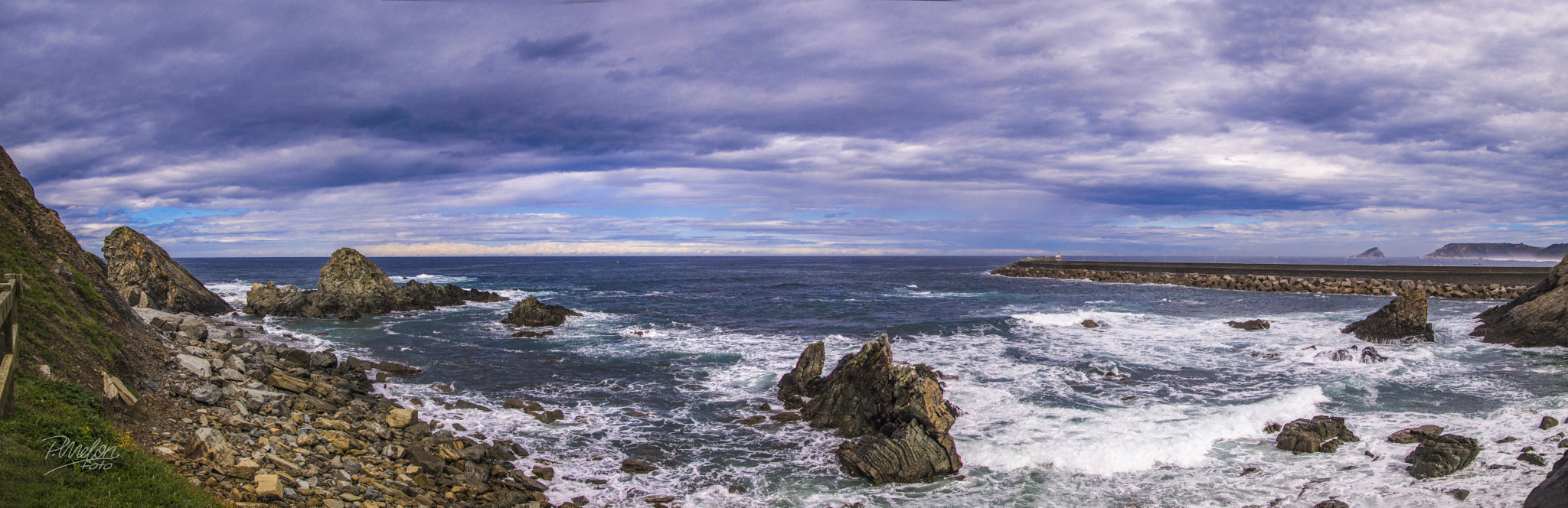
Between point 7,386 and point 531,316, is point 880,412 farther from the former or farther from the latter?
point 531,316

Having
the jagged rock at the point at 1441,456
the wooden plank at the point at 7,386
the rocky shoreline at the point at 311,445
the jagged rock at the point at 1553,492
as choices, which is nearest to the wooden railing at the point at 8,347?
the wooden plank at the point at 7,386

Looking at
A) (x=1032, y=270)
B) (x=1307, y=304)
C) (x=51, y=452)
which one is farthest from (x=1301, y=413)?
(x=1032, y=270)

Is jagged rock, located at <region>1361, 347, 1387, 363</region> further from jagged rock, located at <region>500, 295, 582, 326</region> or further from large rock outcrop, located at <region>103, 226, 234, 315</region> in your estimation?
large rock outcrop, located at <region>103, 226, 234, 315</region>

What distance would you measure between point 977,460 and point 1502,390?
1364 centimetres

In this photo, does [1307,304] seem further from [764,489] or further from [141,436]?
[141,436]

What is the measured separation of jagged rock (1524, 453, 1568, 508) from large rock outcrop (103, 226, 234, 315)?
123 ft

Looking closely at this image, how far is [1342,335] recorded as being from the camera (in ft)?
78.5

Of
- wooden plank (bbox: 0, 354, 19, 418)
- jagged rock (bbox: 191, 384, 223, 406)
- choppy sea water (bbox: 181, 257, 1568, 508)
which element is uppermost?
wooden plank (bbox: 0, 354, 19, 418)

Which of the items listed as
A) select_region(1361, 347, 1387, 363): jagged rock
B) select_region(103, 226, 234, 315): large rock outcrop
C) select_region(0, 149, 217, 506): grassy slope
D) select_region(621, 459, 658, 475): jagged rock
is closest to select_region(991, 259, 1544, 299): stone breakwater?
select_region(1361, 347, 1387, 363): jagged rock

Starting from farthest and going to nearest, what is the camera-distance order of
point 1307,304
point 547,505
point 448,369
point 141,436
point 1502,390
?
point 1307,304, point 448,369, point 1502,390, point 547,505, point 141,436

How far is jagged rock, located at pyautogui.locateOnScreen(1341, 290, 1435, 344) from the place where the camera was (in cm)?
2181

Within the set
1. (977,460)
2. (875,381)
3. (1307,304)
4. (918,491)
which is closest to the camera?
(918,491)

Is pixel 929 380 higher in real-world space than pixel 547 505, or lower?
higher
